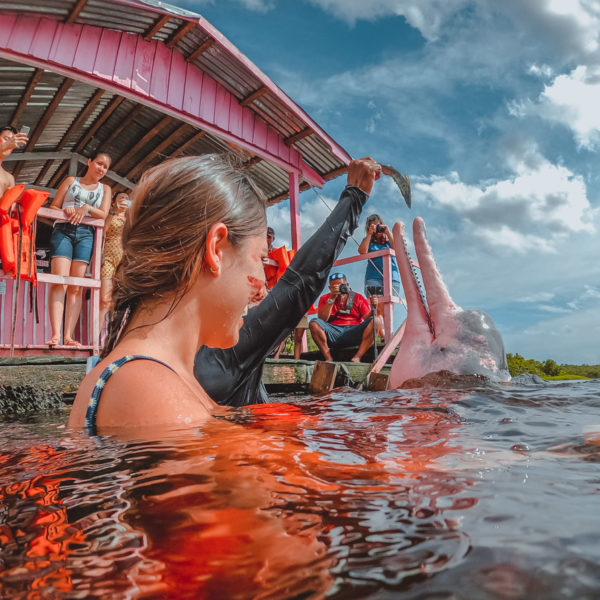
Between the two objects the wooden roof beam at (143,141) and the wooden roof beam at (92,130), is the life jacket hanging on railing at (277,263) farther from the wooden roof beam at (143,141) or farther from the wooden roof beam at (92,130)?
the wooden roof beam at (92,130)

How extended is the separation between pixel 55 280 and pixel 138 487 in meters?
5.33

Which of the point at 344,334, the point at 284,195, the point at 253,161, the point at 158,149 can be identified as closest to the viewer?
the point at 344,334

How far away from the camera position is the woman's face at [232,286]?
194cm

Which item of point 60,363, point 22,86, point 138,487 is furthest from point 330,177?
point 138,487

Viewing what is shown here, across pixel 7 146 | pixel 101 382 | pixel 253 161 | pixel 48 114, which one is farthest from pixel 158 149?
pixel 101 382

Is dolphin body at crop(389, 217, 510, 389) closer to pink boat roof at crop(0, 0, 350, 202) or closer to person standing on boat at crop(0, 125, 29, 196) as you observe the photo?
person standing on boat at crop(0, 125, 29, 196)

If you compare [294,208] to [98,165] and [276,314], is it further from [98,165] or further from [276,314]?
[276,314]

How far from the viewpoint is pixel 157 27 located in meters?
7.57

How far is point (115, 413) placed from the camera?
1.60 meters

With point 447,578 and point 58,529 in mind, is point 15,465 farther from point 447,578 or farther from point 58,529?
point 447,578

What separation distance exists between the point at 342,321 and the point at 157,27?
528cm

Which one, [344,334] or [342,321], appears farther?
[342,321]

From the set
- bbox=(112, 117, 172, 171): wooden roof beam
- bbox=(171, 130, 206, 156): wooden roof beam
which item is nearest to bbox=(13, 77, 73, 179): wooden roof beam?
bbox=(112, 117, 172, 171): wooden roof beam

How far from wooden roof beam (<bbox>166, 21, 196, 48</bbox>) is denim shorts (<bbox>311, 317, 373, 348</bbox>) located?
479 cm
